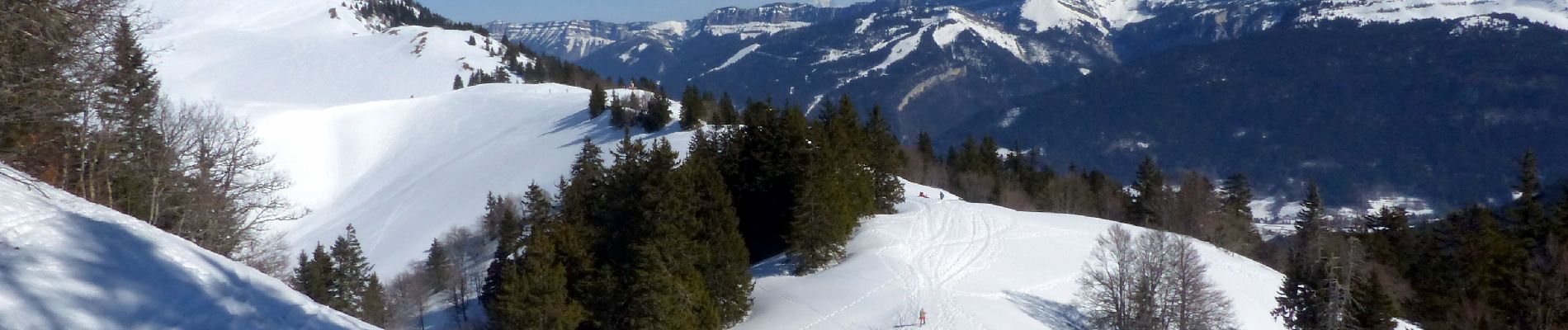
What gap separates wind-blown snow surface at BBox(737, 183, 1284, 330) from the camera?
1120 inches

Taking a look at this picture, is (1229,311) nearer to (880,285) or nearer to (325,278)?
(880,285)

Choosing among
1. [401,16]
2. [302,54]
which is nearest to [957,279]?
[302,54]

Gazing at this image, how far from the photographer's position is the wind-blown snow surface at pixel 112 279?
620cm

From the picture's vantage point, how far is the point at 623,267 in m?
26.9

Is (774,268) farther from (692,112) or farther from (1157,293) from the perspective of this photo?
(692,112)

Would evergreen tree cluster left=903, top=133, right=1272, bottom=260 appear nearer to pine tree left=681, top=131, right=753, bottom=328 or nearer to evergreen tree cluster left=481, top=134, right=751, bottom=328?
pine tree left=681, top=131, right=753, bottom=328

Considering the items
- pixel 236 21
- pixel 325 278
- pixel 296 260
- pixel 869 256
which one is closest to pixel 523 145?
pixel 296 260

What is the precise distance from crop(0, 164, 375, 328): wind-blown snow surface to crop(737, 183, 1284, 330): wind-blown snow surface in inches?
820

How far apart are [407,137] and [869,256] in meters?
61.2

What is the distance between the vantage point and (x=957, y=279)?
3231 centimetres

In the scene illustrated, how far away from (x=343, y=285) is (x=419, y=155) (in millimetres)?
41807

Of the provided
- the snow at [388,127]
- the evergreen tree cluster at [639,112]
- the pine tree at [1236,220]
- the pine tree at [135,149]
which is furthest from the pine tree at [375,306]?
the pine tree at [1236,220]

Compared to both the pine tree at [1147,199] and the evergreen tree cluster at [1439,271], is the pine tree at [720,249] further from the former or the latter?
the pine tree at [1147,199]

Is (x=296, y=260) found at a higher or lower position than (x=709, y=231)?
lower
